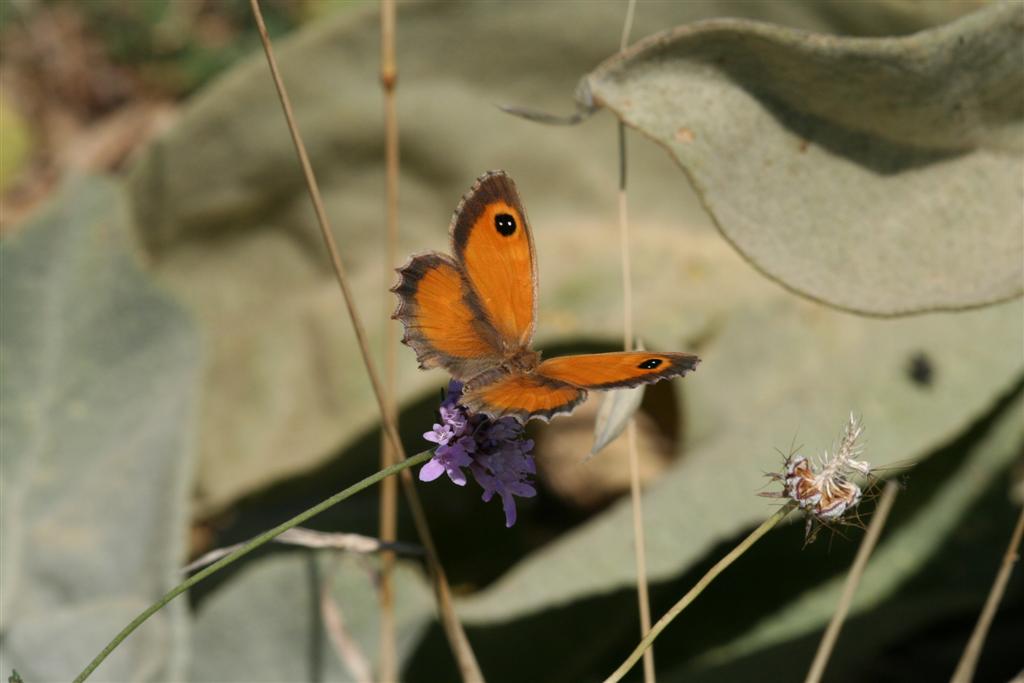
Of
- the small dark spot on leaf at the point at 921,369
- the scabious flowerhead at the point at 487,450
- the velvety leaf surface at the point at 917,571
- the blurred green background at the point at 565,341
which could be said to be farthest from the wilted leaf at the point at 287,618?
the small dark spot on leaf at the point at 921,369

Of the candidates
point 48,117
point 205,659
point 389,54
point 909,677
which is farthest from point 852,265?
point 48,117

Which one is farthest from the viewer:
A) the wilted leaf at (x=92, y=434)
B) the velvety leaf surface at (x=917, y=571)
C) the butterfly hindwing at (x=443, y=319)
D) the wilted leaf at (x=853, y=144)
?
the velvety leaf surface at (x=917, y=571)

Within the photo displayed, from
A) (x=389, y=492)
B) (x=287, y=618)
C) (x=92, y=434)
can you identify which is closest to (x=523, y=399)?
(x=389, y=492)

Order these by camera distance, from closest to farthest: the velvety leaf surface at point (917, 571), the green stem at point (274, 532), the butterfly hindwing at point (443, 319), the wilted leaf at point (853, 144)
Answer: the green stem at point (274, 532), the butterfly hindwing at point (443, 319), the wilted leaf at point (853, 144), the velvety leaf surface at point (917, 571)

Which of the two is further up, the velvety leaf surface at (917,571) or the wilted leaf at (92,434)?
the wilted leaf at (92,434)

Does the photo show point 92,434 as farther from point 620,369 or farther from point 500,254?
point 620,369

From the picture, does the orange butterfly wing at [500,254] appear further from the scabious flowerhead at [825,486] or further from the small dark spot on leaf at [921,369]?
the small dark spot on leaf at [921,369]
